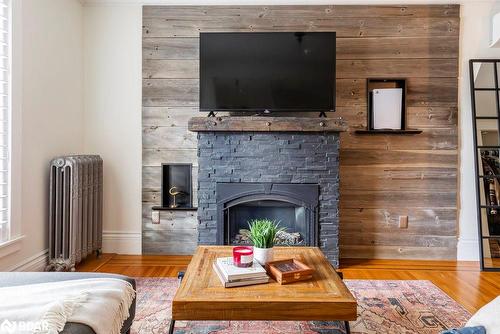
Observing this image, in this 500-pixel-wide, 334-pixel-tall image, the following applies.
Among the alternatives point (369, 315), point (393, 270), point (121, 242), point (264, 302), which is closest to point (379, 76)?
point (393, 270)

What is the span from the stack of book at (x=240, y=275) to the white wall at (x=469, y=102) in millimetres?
2694

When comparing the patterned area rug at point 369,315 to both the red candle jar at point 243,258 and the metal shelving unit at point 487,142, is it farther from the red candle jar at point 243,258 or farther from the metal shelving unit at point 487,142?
the metal shelving unit at point 487,142

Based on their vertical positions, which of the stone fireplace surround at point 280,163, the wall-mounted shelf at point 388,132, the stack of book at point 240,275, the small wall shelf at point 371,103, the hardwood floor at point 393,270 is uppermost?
the small wall shelf at point 371,103

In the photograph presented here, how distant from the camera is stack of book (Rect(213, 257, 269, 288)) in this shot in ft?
5.72

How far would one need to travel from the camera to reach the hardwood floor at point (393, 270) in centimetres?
292

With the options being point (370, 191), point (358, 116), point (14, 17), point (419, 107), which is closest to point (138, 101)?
point (14, 17)

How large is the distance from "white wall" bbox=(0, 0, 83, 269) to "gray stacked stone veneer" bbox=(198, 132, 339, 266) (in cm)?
124

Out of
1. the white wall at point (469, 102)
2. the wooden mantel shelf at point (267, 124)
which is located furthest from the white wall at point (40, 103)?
the white wall at point (469, 102)

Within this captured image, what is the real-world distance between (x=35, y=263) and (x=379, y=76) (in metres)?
3.39

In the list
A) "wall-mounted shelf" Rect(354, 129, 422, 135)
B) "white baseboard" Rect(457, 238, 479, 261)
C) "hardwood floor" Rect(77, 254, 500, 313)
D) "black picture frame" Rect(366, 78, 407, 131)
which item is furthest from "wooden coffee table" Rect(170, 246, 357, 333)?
"white baseboard" Rect(457, 238, 479, 261)

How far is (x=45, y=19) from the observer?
→ 3.13m

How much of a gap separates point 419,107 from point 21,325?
3.54 metres

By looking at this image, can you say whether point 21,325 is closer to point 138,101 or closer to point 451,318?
point 451,318

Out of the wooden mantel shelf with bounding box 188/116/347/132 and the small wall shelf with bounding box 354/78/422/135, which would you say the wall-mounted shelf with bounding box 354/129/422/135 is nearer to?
the small wall shelf with bounding box 354/78/422/135
